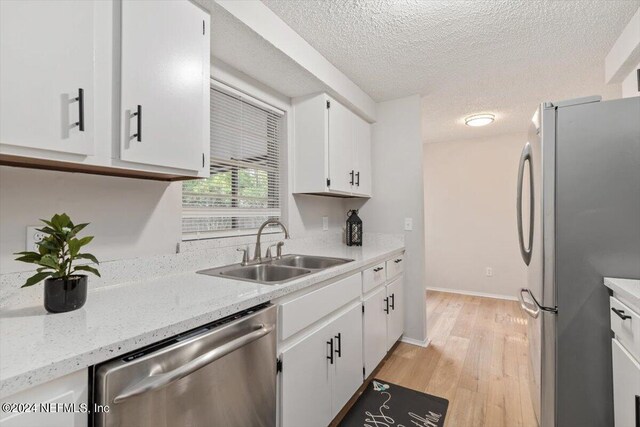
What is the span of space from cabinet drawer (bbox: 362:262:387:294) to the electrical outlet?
5.33 ft

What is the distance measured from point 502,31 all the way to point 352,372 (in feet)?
7.65

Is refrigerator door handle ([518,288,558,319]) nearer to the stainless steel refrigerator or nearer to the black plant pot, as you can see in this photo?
the stainless steel refrigerator

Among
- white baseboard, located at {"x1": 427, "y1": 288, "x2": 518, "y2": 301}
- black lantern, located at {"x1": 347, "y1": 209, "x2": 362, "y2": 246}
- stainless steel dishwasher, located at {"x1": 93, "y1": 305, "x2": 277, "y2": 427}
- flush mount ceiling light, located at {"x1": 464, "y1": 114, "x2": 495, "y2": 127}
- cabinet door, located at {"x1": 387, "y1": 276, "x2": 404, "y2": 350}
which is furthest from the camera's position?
white baseboard, located at {"x1": 427, "y1": 288, "x2": 518, "y2": 301}

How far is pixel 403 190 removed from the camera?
2877 millimetres

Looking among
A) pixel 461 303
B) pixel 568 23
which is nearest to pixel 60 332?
pixel 568 23

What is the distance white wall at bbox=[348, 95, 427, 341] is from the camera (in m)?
2.79

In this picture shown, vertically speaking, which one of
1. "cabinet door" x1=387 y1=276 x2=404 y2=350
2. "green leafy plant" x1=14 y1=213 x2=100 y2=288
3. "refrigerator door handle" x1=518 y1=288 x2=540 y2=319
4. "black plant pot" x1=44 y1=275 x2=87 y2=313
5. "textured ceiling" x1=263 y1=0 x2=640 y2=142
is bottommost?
"cabinet door" x1=387 y1=276 x2=404 y2=350

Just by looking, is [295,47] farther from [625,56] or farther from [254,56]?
[625,56]

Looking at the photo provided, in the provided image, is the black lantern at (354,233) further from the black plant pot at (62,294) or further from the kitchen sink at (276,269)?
the black plant pot at (62,294)

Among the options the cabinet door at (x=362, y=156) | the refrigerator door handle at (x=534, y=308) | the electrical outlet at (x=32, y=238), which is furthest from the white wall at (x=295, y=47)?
the refrigerator door handle at (x=534, y=308)

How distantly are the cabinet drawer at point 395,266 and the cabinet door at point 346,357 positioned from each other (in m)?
0.63

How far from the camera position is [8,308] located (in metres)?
0.97

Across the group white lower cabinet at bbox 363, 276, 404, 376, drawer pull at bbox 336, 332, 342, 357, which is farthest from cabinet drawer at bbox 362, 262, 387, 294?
drawer pull at bbox 336, 332, 342, 357

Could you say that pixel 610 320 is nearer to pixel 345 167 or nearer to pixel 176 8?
pixel 345 167
